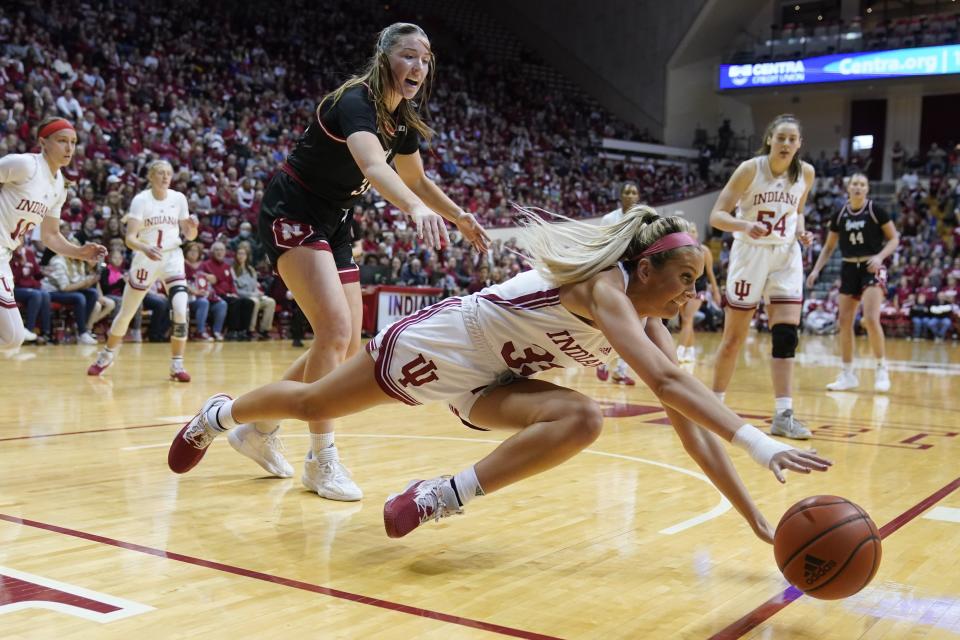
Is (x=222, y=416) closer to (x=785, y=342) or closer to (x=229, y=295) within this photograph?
(x=785, y=342)

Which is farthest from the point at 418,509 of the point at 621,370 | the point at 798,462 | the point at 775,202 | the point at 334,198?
the point at 621,370

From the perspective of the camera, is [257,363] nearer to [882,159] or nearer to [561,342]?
[561,342]

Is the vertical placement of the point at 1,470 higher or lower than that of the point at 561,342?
lower

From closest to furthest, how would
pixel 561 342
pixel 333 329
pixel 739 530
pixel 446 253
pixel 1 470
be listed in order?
1. pixel 561 342
2. pixel 739 530
3. pixel 333 329
4. pixel 1 470
5. pixel 446 253

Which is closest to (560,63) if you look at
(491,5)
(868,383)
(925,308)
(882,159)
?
(491,5)

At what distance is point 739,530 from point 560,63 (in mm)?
34421

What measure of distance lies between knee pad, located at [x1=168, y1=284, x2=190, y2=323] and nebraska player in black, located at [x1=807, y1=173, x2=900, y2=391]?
6.38 m

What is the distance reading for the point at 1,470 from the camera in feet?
14.9

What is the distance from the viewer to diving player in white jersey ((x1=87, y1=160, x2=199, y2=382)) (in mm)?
8898

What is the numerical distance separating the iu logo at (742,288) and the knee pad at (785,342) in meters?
0.34

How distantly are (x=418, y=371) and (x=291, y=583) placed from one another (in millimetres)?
860

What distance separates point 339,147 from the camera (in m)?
4.09

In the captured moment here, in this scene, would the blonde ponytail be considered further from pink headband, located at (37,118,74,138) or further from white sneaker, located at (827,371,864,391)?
white sneaker, located at (827,371,864,391)

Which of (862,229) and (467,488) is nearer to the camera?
(467,488)
